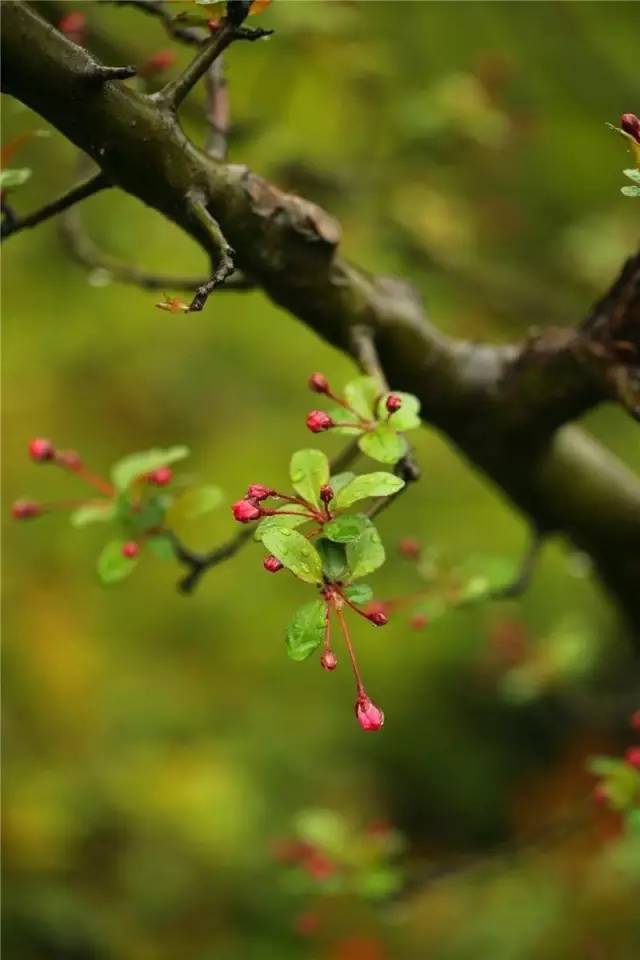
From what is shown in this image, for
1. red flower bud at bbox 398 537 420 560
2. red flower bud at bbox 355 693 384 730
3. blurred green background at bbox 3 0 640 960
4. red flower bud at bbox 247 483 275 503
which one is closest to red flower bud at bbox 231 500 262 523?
red flower bud at bbox 247 483 275 503

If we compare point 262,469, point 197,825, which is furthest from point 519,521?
point 197,825

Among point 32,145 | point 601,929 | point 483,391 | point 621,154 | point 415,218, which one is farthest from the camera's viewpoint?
point 621,154

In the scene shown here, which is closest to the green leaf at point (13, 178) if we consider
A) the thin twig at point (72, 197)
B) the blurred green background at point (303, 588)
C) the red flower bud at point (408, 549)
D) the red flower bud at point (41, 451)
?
the thin twig at point (72, 197)

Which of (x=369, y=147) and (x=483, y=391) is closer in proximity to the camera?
(x=483, y=391)

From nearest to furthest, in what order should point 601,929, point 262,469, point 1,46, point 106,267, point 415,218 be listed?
point 1,46 < point 106,267 < point 601,929 < point 415,218 < point 262,469

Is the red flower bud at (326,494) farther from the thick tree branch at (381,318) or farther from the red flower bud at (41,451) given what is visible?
the red flower bud at (41,451)

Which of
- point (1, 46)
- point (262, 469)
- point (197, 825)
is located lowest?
point (197, 825)

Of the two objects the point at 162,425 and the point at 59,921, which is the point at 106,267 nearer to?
the point at 59,921

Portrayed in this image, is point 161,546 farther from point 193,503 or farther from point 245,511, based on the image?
point 245,511
